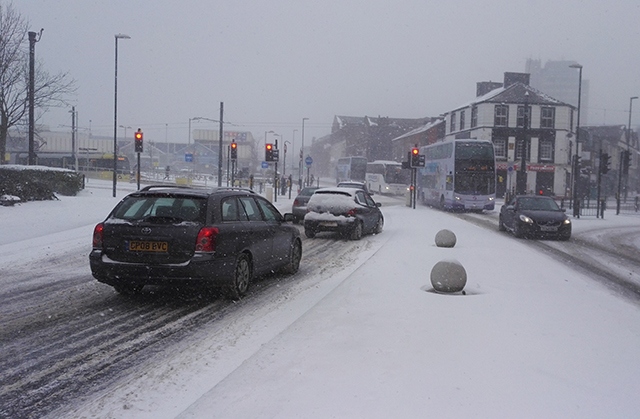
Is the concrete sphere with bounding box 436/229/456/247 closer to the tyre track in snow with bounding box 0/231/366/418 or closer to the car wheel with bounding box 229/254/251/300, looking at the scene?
the tyre track in snow with bounding box 0/231/366/418

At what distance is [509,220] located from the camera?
2136cm

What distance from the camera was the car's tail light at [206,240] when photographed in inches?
306

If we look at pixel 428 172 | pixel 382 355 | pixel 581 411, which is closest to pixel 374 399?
pixel 382 355

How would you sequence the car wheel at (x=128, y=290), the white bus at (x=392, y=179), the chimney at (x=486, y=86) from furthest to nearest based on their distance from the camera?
1. the chimney at (x=486, y=86)
2. the white bus at (x=392, y=179)
3. the car wheel at (x=128, y=290)

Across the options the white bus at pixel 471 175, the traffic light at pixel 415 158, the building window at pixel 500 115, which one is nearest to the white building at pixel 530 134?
the building window at pixel 500 115

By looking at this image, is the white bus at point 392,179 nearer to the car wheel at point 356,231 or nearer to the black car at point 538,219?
the black car at point 538,219

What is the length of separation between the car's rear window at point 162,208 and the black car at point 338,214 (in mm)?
9305

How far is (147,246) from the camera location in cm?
774

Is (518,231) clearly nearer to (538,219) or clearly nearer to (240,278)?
(538,219)

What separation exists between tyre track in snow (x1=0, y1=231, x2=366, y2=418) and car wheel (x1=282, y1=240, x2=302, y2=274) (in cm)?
18

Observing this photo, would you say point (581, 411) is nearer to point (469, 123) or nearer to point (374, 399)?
point (374, 399)

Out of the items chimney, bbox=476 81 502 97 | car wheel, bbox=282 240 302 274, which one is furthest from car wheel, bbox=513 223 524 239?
chimney, bbox=476 81 502 97

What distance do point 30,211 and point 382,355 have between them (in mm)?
17786

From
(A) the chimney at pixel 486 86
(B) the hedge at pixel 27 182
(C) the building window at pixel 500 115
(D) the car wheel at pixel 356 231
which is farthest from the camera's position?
(A) the chimney at pixel 486 86
